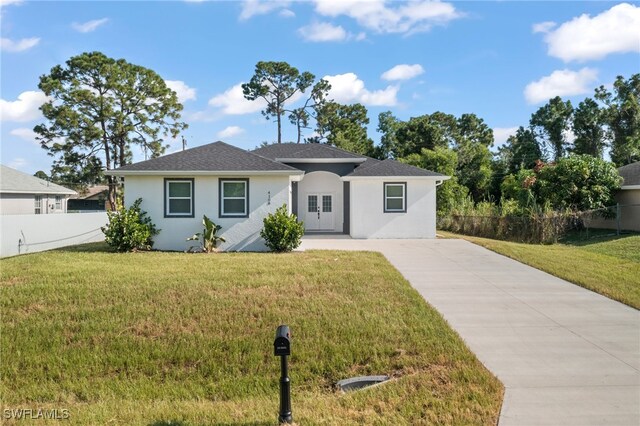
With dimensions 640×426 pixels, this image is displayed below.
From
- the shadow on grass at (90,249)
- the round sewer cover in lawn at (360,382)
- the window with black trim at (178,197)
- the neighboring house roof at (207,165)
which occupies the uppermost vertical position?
the neighboring house roof at (207,165)

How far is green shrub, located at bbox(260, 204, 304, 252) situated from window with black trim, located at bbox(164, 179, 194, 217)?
298 centimetres

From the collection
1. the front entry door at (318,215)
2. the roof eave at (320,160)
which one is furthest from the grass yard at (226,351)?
the front entry door at (318,215)

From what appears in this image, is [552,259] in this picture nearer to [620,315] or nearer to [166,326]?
[620,315]

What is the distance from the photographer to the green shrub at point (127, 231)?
14133 mm

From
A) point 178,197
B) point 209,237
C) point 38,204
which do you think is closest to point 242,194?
point 209,237

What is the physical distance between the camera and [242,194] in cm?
1576

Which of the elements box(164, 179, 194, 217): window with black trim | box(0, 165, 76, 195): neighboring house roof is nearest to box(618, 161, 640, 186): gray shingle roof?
box(164, 179, 194, 217): window with black trim

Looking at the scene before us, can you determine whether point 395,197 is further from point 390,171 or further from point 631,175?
point 631,175

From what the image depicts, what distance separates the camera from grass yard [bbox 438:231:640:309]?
31.1 ft

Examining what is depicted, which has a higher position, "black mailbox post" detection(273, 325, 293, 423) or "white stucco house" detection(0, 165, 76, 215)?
"white stucco house" detection(0, 165, 76, 215)

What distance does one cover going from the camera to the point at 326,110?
45.9 meters

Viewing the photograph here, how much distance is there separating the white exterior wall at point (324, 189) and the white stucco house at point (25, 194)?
15.2 m

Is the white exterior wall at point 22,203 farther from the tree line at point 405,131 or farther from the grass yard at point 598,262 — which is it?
the grass yard at point 598,262

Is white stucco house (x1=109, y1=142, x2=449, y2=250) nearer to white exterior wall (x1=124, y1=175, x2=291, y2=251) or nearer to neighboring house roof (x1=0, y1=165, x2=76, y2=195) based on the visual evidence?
white exterior wall (x1=124, y1=175, x2=291, y2=251)
